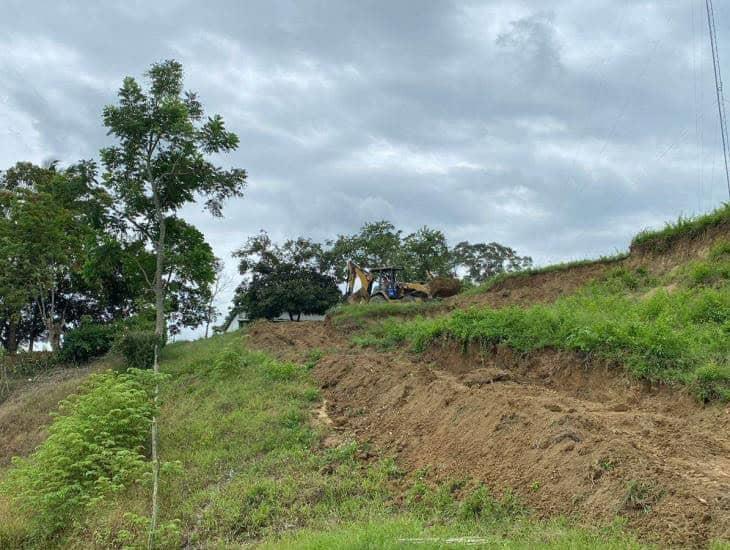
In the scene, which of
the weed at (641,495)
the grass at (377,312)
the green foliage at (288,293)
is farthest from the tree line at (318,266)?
the weed at (641,495)

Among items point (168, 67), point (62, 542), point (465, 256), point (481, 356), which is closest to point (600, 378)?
point (481, 356)

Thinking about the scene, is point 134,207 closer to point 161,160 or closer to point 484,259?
point 161,160

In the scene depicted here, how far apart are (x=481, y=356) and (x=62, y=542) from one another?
268 inches

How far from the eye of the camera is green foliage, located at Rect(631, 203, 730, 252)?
13172 mm

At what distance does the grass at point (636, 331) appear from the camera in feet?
24.4

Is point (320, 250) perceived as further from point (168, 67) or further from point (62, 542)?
point (62, 542)

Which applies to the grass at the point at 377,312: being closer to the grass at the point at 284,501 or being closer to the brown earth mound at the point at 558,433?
the grass at the point at 284,501

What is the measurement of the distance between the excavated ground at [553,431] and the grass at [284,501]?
1.00 ft

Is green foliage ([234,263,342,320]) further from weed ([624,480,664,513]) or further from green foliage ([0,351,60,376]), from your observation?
weed ([624,480,664,513])

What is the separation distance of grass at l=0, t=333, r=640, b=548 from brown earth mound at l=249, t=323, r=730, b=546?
12.2 inches

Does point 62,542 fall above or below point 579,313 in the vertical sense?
below

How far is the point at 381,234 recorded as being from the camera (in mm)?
38312

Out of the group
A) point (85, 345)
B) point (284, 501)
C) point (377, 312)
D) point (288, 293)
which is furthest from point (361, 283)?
point (284, 501)

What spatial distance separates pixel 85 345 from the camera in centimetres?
2152
